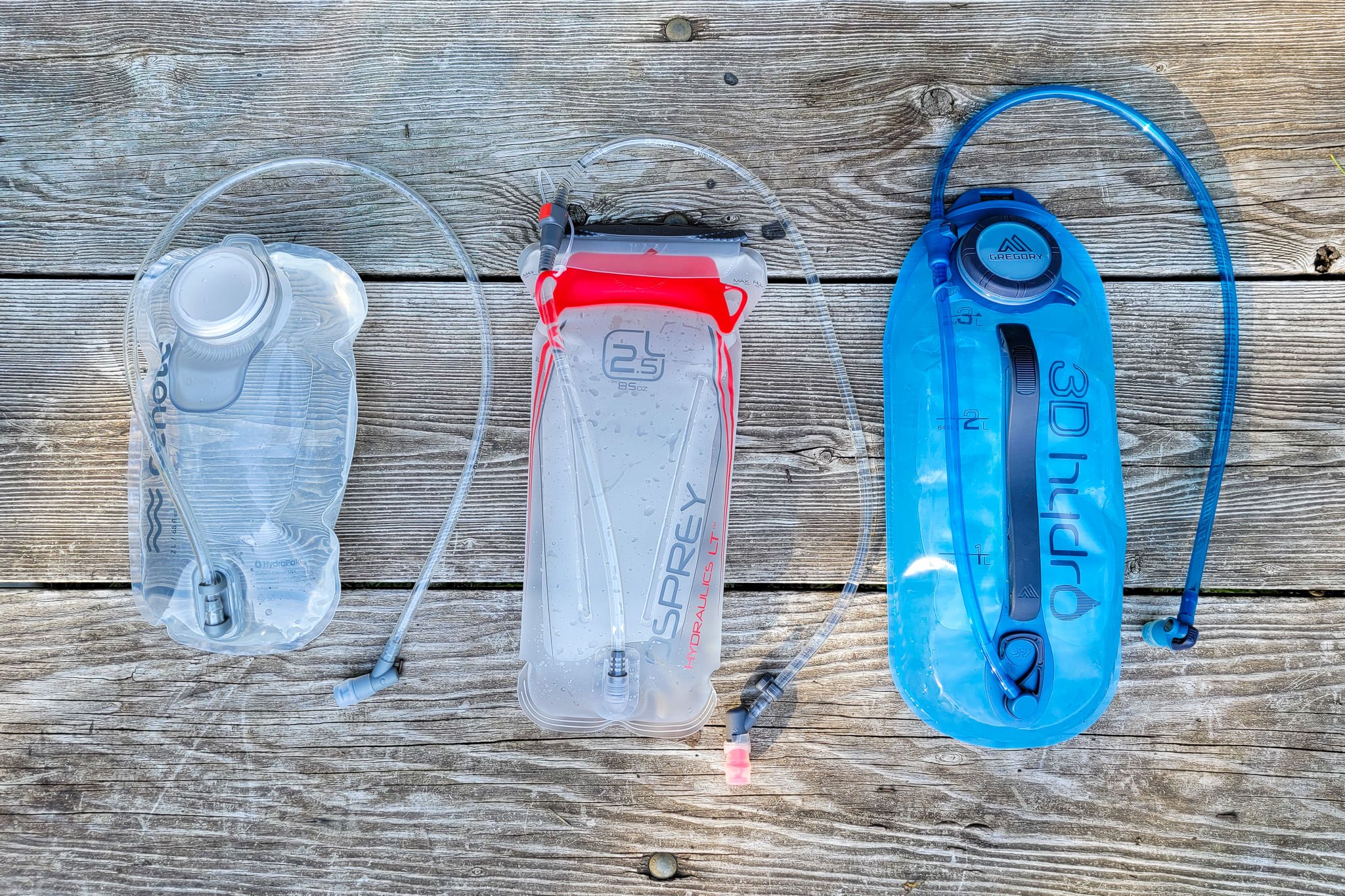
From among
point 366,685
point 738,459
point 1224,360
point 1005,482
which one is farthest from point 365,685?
point 1224,360

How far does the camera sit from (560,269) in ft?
3.42

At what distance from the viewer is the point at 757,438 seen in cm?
110

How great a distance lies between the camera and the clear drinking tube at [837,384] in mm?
1047

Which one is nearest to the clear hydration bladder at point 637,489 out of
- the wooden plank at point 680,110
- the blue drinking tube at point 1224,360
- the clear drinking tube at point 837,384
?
the clear drinking tube at point 837,384

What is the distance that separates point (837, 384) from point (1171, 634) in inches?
22.8

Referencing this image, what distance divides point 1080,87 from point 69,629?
1721 millimetres

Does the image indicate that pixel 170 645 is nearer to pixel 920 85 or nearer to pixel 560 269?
pixel 560 269

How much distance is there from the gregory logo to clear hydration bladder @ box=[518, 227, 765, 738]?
359 mm

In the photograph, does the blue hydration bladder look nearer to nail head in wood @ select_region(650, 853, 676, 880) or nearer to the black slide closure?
the black slide closure

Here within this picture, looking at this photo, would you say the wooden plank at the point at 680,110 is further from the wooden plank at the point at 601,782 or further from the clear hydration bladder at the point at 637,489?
the wooden plank at the point at 601,782

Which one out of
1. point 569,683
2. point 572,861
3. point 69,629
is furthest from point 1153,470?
point 69,629

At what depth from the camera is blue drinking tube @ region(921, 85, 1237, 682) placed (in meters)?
1.01

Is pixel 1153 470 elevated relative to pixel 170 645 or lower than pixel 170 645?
elevated

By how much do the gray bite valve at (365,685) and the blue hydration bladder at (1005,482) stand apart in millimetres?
727
